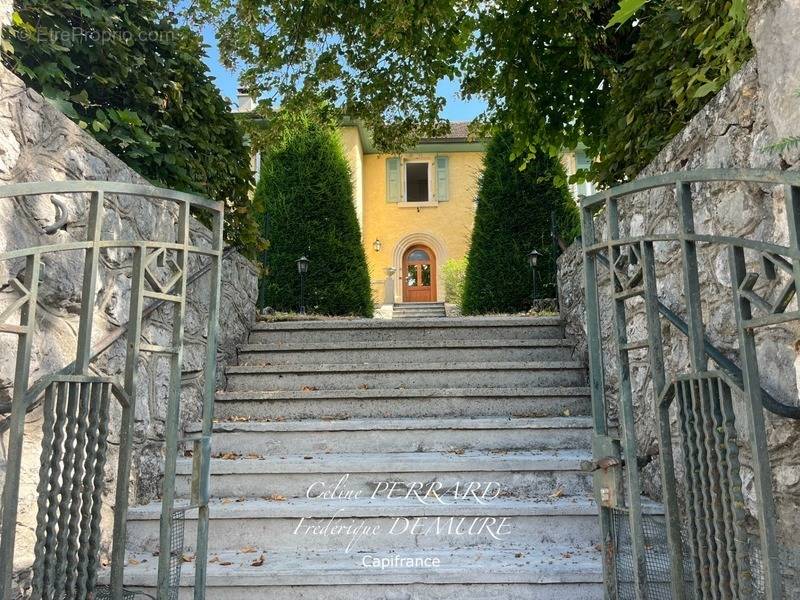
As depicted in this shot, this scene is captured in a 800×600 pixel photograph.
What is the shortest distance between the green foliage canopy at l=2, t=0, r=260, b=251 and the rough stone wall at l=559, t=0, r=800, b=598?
2.43 meters

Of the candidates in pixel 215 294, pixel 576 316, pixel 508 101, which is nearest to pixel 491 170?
pixel 508 101

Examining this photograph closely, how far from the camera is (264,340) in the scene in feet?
16.2

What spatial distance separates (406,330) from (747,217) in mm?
3202

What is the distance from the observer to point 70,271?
2365 millimetres

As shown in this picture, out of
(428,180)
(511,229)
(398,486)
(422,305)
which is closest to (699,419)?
(398,486)

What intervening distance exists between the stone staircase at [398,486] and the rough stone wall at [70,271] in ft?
1.05

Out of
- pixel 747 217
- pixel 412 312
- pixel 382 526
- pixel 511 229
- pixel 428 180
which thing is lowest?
pixel 382 526

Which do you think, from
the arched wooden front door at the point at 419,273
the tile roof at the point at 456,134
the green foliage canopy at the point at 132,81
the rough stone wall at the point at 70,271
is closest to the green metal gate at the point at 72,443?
the rough stone wall at the point at 70,271

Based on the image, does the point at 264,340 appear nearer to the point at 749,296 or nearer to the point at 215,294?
the point at 215,294

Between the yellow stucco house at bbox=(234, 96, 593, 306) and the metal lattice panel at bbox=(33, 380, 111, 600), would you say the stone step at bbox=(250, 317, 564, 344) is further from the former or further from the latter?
the yellow stucco house at bbox=(234, 96, 593, 306)

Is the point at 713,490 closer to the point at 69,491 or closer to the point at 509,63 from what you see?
the point at 69,491

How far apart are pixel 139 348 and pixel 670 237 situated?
5.24 ft

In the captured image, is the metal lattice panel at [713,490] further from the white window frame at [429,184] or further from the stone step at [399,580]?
the white window frame at [429,184]

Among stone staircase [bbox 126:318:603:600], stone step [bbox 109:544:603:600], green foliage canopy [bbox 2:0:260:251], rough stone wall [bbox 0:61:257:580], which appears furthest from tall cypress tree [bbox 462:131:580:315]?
stone step [bbox 109:544:603:600]
